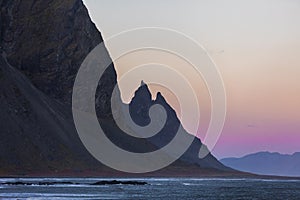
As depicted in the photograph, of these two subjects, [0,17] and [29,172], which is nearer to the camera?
[29,172]

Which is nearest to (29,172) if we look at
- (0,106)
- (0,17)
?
(0,106)

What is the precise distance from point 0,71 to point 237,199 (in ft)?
372

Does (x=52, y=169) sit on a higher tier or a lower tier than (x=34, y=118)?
lower

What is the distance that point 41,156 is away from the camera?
554ft

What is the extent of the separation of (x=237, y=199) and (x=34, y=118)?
361ft

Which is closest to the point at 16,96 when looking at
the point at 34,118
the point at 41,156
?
the point at 34,118

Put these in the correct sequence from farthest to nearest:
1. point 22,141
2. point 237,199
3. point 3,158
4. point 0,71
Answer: point 0,71, point 22,141, point 3,158, point 237,199

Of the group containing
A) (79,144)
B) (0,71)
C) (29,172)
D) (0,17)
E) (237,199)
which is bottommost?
(237,199)

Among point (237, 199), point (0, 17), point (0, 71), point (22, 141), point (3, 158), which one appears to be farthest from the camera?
point (0, 17)

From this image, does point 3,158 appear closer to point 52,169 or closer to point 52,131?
point 52,169

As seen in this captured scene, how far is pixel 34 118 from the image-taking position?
181m

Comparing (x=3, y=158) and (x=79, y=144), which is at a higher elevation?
(x=79, y=144)

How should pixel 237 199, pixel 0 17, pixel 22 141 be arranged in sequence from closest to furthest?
pixel 237 199, pixel 22 141, pixel 0 17

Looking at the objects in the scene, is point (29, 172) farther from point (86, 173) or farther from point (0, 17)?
point (0, 17)
